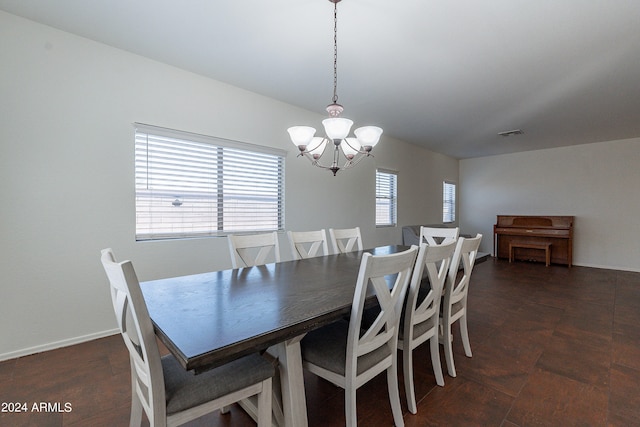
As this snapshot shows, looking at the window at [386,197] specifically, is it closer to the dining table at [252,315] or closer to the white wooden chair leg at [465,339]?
the white wooden chair leg at [465,339]


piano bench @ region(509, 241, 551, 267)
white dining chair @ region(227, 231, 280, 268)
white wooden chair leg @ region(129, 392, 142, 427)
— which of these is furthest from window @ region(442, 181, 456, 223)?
white wooden chair leg @ region(129, 392, 142, 427)

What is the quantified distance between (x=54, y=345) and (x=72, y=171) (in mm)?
1387

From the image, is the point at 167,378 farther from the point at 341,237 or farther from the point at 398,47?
the point at 398,47

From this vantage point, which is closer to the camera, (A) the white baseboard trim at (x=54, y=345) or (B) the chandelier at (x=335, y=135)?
(B) the chandelier at (x=335, y=135)

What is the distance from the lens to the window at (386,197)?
5137 millimetres

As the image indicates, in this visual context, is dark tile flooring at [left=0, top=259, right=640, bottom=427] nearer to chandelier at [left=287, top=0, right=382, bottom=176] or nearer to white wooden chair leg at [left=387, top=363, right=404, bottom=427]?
white wooden chair leg at [left=387, top=363, right=404, bottom=427]

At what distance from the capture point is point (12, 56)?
206 cm

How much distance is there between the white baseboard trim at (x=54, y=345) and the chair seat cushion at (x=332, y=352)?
6.77 feet

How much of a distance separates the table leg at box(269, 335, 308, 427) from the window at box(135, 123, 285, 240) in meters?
2.08

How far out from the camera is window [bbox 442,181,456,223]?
700 centimetres

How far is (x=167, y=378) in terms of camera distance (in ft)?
3.70

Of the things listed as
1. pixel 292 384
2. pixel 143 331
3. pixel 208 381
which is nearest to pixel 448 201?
pixel 292 384

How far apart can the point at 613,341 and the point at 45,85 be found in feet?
16.8

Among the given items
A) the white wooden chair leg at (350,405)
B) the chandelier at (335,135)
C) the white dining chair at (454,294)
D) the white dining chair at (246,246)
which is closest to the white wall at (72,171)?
the white dining chair at (246,246)
